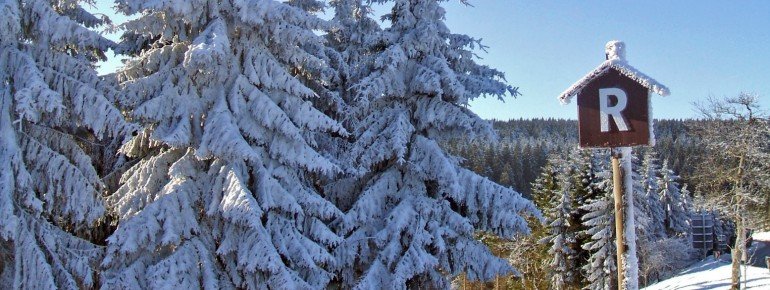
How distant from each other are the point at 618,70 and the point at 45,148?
9266 millimetres

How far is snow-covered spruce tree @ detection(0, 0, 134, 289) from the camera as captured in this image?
10.2 meters

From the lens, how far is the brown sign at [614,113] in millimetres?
7129

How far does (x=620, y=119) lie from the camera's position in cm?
715

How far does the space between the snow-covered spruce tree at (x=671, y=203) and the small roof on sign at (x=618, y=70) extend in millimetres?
43532

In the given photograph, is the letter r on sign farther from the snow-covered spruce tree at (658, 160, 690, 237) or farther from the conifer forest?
the snow-covered spruce tree at (658, 160, 690, 237)

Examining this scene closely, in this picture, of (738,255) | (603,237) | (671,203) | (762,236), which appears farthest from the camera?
(671,203)

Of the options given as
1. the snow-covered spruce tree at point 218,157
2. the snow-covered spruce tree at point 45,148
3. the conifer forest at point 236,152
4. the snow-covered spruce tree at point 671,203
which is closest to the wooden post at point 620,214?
the conifer forest at point 236,152

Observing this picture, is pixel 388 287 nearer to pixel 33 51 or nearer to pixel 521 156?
pixel 33 51

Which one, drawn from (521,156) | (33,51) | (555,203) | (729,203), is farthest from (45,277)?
(521,156)

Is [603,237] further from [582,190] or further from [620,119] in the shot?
[620,119]

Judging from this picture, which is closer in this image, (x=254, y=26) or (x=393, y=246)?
(x=254, y=26)

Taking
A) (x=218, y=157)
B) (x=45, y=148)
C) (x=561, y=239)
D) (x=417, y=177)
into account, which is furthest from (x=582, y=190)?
(x=45, y=148)

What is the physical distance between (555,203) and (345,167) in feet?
73.5

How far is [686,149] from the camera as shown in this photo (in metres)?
97.6
